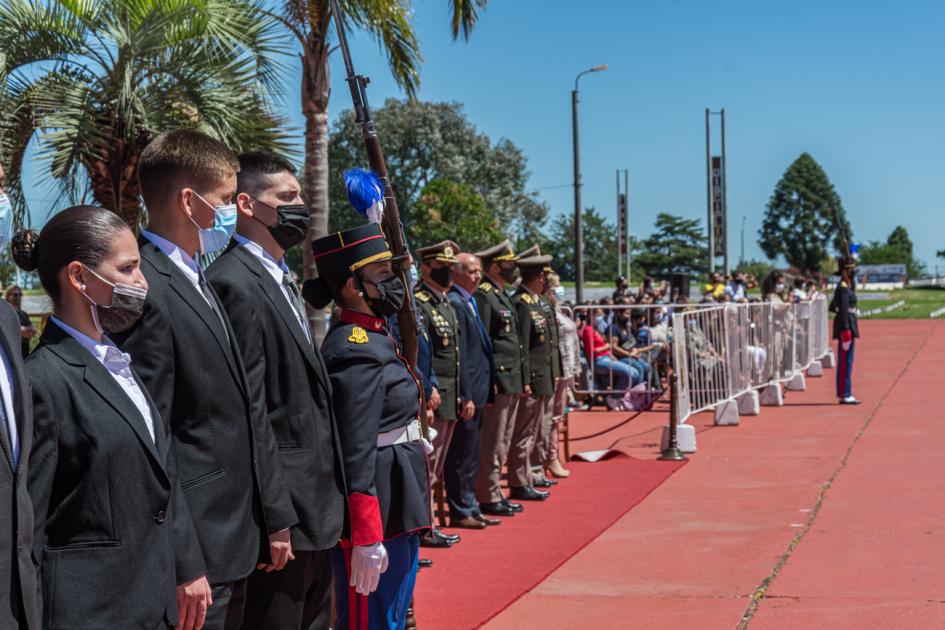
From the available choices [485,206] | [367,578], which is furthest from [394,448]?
[485,206]

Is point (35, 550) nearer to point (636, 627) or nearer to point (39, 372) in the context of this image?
point (39, 372)

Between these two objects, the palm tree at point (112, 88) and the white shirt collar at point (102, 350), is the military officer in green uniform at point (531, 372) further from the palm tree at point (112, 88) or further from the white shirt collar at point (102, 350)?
the white shirt collar at point (102, 350)

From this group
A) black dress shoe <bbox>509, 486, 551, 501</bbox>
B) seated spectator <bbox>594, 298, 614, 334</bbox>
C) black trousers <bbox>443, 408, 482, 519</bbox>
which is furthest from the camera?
seated spectator <bbox>594, 298, 614, 334</bbox>

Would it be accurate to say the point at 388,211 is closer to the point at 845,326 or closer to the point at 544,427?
the point at 544,427

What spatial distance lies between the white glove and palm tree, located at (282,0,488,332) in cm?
728


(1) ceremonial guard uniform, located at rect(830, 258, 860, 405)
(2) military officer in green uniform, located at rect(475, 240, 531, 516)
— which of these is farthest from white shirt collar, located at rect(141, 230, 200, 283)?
(1) ceremonial guard uniform, located at rect(830, 258, 860, 405)

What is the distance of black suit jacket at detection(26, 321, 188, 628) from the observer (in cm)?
270

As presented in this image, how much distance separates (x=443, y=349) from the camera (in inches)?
310

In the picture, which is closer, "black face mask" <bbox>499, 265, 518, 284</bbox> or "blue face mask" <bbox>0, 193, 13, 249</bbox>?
"blue face mask" <bbox>0, 193, 13, 249</bbox>

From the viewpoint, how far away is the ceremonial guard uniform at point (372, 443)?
4.08 m

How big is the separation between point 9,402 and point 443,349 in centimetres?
537

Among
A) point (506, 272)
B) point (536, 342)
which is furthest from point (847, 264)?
point (506, 272)

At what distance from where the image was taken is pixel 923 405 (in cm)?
1595

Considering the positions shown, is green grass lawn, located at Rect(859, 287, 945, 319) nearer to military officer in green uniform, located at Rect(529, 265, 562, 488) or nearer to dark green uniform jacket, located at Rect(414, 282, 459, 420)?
military officer in green uniform, located at Rect(529, 265, 562, 488)
